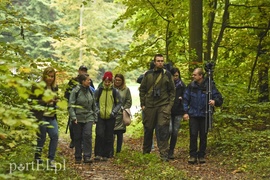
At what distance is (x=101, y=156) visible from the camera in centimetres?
1019

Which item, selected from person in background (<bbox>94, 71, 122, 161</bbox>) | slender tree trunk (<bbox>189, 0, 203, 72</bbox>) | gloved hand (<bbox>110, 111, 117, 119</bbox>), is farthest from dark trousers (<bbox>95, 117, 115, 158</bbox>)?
slender tree trunk (<bbox>189, 0, 203, 72</bbox>)

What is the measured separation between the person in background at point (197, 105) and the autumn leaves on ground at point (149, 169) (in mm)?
388

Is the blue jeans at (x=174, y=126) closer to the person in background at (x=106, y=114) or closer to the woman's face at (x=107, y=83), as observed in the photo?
the person in background at (x=106, y=114)

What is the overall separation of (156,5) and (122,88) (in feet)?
13.0

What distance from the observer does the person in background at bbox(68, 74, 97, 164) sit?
9.30m

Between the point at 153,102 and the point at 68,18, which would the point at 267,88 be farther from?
the point at 68,18

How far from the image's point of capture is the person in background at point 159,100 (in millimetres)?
9345

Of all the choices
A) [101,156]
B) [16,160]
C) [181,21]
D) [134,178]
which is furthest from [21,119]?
[181,21]

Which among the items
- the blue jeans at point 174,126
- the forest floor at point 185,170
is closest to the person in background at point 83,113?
the forest floor at point 185,170

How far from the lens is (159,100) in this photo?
9.41 metres

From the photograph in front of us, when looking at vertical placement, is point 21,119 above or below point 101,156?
above

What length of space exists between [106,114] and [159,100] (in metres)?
1.33

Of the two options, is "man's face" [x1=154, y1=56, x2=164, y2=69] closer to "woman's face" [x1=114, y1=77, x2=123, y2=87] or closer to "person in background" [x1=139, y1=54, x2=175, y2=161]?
"person in background" [x1=139, y1=54, x2=175, y2=161]

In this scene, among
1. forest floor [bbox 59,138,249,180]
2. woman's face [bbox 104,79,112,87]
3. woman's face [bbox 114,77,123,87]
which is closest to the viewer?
forest floor [bbox 59,138,249,180]
